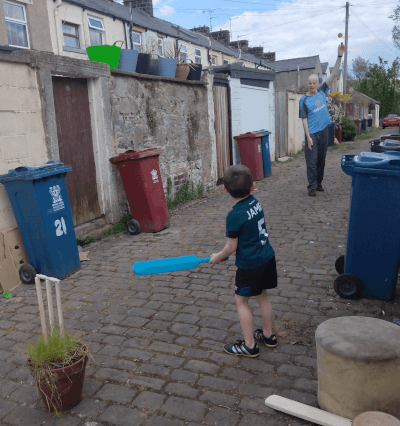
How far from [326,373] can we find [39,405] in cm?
177

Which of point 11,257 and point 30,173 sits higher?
point 30,173

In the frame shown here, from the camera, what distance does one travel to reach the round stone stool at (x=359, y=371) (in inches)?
87.2

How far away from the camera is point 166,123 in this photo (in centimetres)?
788

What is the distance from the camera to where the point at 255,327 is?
3.46 m

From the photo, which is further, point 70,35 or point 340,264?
point 70,35

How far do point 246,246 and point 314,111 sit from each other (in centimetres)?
569

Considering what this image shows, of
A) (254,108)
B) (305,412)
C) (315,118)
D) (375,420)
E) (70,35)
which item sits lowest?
(305,412)

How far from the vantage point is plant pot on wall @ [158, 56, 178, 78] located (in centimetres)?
775

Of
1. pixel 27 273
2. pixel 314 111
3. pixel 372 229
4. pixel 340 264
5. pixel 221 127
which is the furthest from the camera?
pixel 221 127

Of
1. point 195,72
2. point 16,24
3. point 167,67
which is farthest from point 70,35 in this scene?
point 167,67

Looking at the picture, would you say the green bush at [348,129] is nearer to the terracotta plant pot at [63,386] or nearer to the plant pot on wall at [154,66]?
the plant pot on wall at [154,66]

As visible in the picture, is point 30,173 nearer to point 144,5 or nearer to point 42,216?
point 42,216

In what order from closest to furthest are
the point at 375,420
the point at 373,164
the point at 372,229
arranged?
1. the point at 375,420
2. the point at 373,164
3. the point at 372,229

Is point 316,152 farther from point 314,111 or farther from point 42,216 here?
point 42,216
